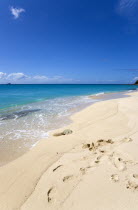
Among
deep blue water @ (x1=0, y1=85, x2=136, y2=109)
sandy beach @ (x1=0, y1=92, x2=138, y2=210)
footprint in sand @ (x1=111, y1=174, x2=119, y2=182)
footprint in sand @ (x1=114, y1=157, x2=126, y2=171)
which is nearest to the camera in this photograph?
sandy beach @ (x1=0, y1=92, x2=138, y2=210)

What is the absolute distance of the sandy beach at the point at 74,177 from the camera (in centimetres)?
240

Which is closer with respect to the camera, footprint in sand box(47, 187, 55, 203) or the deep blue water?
footprint in sand box(47, 187, 55, 203)

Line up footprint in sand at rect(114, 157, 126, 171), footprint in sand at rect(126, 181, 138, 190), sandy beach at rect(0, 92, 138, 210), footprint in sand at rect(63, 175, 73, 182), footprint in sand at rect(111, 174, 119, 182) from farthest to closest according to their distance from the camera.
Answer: footprint in sand at rect(114, 157, 126, 171)
footprint in sand at rect(63, 175, 73, 182)
footprint in sand at rect(111, 174, 119, 182)
footprint in sand at rect(126, 181, 138, 190)
sandy beach at rect(0, 92, 138, 210)

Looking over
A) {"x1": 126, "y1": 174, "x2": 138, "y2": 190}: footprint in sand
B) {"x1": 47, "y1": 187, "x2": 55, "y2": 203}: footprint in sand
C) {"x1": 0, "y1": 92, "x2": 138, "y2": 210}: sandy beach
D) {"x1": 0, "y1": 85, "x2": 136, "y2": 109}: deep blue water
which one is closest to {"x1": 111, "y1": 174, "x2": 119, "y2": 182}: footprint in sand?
{"x1": 0, "y1": 92, "x2": 138, "y2": 210}: sandy beach

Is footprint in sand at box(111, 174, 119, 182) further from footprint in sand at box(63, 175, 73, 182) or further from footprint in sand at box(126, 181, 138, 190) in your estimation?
footprint in sand at box(63, 175, 73, 182)

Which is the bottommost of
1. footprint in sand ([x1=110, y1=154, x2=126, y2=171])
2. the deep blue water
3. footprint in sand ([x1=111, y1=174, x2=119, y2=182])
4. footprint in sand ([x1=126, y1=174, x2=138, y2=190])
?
the deep blue water

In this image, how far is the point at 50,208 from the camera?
91.0 inches

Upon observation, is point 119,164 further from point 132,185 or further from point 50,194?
point 50,194

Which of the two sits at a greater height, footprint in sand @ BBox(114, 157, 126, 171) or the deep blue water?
footprint in sand @ BBox(114, 157, 126, 171)

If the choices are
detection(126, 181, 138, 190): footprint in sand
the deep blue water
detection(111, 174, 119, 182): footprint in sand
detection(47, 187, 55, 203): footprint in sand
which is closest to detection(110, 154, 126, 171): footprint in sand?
detection(111, 174, 119, 182): footprint in sand

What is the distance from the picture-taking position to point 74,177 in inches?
119

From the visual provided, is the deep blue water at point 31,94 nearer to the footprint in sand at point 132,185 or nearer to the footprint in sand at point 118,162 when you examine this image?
the footprint in sand at point 118,162

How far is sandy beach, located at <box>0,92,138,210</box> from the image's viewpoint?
2.40 meters

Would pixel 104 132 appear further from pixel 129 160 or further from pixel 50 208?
pixel 50 208
